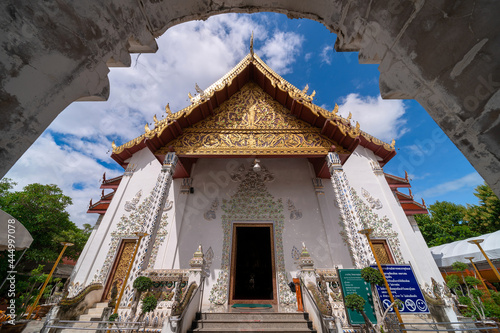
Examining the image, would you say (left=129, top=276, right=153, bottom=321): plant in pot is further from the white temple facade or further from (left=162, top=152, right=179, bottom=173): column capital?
(left=162, top=152, right=179, bottom=173): column capital

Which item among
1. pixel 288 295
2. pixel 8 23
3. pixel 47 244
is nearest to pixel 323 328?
pixel 288 295

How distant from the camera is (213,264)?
231 inches

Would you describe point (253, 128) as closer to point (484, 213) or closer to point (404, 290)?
point (404, 290)

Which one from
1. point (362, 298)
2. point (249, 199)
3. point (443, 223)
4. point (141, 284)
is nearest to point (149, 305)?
point (141, 284)

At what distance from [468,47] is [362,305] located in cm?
407

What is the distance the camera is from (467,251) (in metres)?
11.8

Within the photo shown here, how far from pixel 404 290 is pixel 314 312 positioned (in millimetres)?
1716

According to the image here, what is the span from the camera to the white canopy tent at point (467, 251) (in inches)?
375

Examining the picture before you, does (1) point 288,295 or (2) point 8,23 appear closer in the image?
(2) point 8,23

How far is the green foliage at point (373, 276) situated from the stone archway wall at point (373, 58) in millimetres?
3646

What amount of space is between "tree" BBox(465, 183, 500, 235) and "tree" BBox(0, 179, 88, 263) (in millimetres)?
27095

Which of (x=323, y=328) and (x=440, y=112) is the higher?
(x=440, y=112)

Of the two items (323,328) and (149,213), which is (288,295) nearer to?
(323,328)

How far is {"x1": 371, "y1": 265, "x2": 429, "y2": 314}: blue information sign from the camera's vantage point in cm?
368
